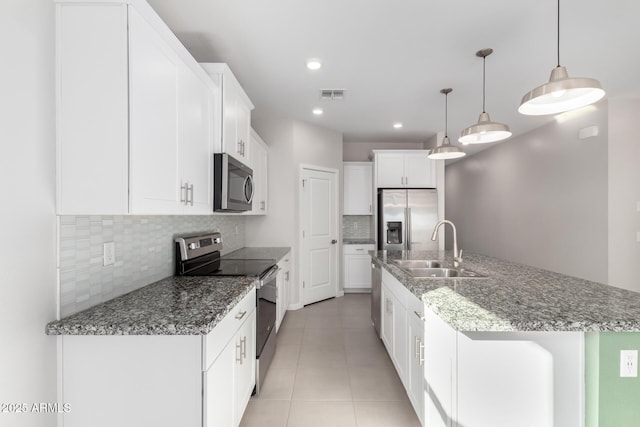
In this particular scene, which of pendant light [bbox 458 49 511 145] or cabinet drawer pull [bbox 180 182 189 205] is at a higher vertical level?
pendant light [bbox 458 49 511 145]

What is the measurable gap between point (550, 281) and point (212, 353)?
197 centimetres

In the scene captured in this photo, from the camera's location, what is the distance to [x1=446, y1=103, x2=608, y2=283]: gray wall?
370 centimetres

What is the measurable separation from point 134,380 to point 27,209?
30.6 inches

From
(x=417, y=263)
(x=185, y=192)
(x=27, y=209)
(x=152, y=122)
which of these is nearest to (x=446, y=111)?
(x=417, y=263)

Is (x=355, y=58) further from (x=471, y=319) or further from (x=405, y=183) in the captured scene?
(x=405, y=183)

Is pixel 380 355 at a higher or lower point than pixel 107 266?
lower

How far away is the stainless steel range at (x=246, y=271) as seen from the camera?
7.05 ft

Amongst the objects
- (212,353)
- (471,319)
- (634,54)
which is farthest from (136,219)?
(634,54)

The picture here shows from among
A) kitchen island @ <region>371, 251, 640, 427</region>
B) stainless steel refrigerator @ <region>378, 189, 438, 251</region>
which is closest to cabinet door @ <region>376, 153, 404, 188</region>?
stainless steel refrigerator @ <region>378, 189, 438, 251</region>

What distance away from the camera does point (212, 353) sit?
1292mm

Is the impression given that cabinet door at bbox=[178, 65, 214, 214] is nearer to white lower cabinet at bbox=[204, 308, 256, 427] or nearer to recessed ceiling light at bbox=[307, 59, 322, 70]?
white lower cabinet at bbox=[204, 308, 256, 427]

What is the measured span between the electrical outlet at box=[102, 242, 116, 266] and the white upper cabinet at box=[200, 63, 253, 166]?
0.91 m

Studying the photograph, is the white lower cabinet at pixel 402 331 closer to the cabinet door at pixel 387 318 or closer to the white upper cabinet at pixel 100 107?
the cabinet door at pixel 387 318

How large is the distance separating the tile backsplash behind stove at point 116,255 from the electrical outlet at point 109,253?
0.06ft
